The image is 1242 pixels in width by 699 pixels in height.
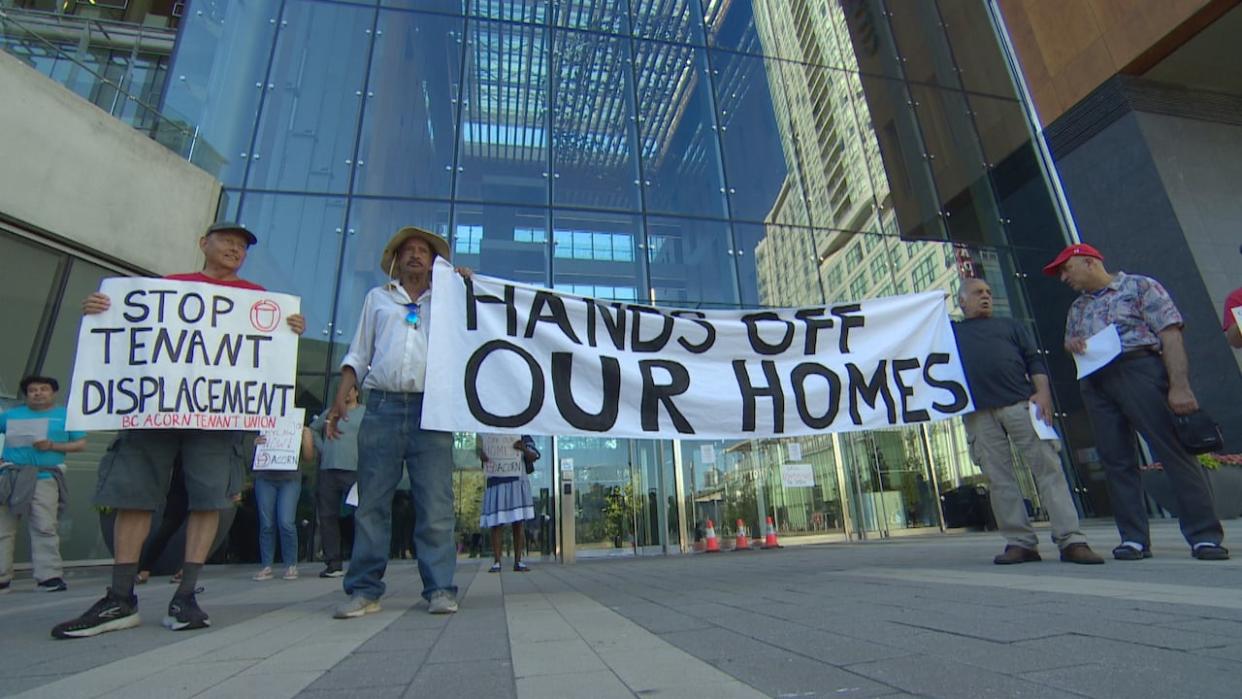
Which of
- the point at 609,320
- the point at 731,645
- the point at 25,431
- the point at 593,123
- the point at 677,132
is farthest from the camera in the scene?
the point at 677,132

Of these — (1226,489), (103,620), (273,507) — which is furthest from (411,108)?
(1226,489)

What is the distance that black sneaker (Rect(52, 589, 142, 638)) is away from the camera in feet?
8.63

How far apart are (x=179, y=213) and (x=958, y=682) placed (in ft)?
37.1

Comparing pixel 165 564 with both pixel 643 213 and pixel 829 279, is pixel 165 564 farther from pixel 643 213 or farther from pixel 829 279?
pixel 829 279

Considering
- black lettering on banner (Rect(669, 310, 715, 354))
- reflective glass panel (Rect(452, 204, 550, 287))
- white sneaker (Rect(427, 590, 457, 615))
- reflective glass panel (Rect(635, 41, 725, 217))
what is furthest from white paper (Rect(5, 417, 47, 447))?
reflective glass panel (Rect(635, 41, 725, 217))

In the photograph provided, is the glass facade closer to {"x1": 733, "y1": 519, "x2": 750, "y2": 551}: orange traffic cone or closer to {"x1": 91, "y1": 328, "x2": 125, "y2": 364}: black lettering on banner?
{"x1": 733, "y1": 519, "x2": 750, "y2": 551}: orange traffic cone

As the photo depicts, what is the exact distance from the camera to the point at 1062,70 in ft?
42.3

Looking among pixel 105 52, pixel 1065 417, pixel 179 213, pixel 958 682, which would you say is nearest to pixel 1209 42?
pixel 1065 417

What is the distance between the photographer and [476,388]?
143 inches

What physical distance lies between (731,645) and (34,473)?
6.81 m

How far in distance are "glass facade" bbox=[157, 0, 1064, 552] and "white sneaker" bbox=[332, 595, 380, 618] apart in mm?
6196

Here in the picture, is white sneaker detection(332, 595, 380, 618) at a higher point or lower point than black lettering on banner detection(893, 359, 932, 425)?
lower

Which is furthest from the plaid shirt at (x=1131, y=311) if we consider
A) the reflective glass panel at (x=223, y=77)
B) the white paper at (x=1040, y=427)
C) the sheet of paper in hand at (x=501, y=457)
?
the reflective glass panel at (x=223, y=77)

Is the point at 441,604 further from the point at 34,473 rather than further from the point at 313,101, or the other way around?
the point at 313,101
